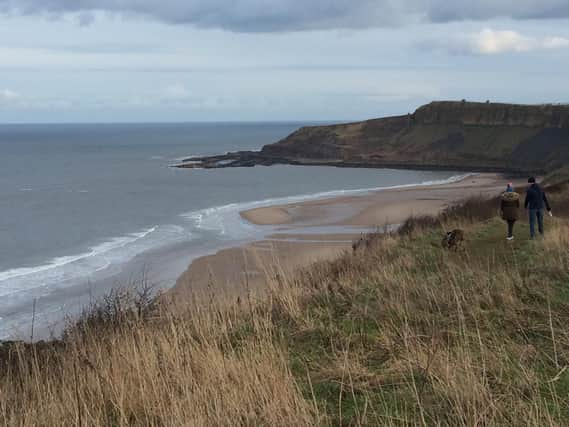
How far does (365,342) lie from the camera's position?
5289 millimetres

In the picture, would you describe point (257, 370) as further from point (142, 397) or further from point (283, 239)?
point (283, 239)

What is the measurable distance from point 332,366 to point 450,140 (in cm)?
8747

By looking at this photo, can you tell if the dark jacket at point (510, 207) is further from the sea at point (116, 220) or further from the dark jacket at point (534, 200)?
the sea at point (116, 220)

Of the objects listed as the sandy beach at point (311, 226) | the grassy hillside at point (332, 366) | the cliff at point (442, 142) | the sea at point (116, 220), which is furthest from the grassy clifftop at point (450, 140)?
the grassy hillside at point (332, 366)

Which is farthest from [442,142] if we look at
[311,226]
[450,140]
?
[311,226]

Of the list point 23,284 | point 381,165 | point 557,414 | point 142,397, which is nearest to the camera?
point 557,414

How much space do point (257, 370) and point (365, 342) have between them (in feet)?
4.53

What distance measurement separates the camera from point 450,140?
88.6 metres

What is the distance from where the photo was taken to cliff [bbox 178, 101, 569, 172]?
260 feet

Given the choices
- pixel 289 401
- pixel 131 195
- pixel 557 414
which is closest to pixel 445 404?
pixel 557 414

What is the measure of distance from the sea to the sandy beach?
1232 millimetres

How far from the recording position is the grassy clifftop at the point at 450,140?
79119 millimetres

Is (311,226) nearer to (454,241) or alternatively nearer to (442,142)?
(454,241)

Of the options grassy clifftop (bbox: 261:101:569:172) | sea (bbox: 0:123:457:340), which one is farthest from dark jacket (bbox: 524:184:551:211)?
grassy clifftop (bbox: 261:101:569:172)
